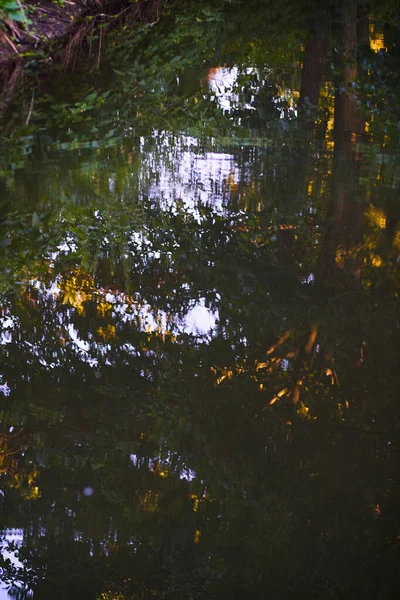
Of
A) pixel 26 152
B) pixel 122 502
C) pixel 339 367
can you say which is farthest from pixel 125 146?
pixel 122 502

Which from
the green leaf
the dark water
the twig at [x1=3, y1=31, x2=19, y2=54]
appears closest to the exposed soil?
the twig at [x1=3, y1=31, x2=19, y2=54]

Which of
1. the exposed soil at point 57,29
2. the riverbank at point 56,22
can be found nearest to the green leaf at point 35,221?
the exposed soil at point 57,29

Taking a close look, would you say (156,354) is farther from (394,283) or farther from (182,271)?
(394,283)

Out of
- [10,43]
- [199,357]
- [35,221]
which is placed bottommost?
[199,357]

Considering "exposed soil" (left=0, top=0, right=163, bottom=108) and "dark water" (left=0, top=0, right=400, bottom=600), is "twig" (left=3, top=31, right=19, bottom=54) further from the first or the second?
"dark water" (left=0, top=0, right=400, bottom=600)

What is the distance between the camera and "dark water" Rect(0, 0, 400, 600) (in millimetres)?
2678

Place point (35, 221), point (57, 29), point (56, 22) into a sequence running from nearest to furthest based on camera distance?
point (35, 221)
point (57, 29)
point (56, 22)

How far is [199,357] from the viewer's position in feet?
12.2

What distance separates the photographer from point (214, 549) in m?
2.70

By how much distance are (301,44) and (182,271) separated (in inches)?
278

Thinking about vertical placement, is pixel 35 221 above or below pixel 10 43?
below

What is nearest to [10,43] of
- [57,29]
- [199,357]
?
[57,29]

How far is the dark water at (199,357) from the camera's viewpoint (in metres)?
2.68

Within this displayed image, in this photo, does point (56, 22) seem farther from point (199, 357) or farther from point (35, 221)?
point (199, 357)
